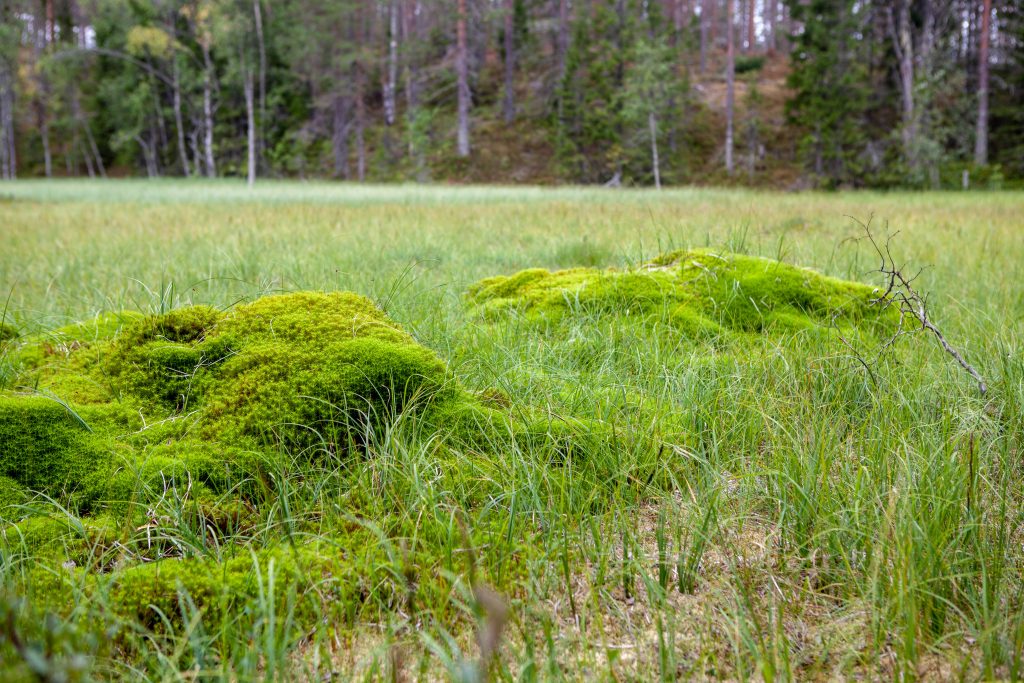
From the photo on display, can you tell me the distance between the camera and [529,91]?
130 feet

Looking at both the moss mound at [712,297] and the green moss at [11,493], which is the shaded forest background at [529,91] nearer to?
the moss mound at [712,297]

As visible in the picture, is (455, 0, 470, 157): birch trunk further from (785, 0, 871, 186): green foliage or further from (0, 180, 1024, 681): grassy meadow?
(0, 180, 1024, 681): grassy meadow

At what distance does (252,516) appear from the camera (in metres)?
1.81

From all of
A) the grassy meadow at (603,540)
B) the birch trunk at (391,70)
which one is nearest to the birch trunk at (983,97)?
the birch trunk at (391,70)

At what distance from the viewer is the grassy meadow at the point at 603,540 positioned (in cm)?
138

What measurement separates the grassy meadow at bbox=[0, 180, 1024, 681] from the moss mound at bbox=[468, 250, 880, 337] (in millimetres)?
302

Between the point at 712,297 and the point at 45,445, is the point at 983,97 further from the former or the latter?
the point at 45,445

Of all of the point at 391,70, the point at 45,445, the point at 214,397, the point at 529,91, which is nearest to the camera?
the point at 45,445

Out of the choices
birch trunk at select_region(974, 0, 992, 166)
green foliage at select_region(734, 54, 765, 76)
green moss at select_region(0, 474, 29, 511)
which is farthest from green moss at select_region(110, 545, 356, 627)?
green foliage at select_region(734, 54, 765, 76)

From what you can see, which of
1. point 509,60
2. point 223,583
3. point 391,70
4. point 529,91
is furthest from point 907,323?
point 391,70

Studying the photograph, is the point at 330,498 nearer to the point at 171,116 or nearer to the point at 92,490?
the point at 92,490

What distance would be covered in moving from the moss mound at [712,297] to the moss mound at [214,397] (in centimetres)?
133

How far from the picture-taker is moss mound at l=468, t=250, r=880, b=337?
142 inches

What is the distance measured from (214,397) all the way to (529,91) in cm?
4031
